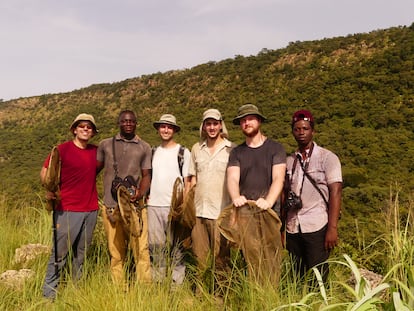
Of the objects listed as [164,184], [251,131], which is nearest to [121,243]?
[164,184]

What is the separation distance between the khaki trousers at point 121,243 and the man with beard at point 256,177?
103 cm

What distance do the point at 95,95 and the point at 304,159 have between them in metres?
59.3

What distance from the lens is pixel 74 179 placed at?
3357 millimetres

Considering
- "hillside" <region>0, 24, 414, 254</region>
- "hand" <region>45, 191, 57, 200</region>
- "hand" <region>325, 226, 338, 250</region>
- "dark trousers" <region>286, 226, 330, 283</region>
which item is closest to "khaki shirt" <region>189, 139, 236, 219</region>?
"dark trousers" <region>286, 226, 330, 283</region>

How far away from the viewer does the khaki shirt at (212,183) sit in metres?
3.24

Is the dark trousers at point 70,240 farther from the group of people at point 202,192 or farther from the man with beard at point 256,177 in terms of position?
the man with beard at point 256,177

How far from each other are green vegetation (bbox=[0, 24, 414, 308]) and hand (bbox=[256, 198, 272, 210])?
612 centimetres

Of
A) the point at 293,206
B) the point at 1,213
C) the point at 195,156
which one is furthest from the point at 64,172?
the point at 1,213

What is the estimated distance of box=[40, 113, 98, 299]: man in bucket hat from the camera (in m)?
3.30

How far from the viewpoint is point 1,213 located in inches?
211

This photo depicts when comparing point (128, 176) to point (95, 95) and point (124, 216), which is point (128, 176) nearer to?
point (124, 216)

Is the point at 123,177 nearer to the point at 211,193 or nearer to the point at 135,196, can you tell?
the point at 135,196

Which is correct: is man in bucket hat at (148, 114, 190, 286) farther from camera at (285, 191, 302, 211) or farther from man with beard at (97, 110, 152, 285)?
camera at (285, 191, 302, 211)

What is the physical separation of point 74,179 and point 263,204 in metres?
1.64
